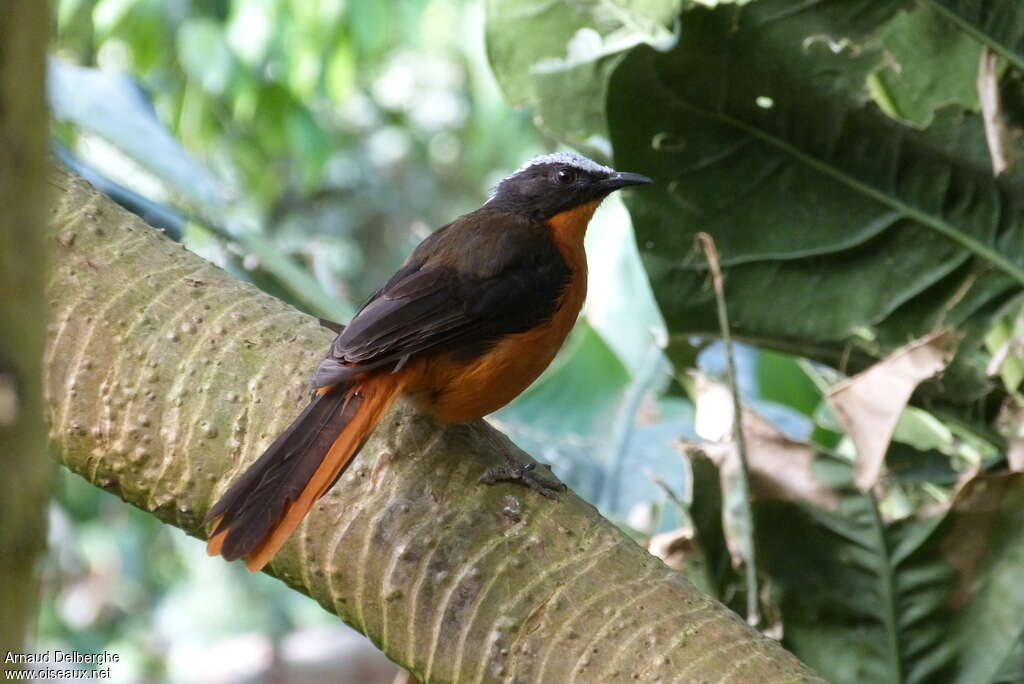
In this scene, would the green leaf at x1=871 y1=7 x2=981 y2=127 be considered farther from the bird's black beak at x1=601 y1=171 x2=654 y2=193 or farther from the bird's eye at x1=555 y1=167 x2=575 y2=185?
the bird's eye at x1=555 y1=167 x2=575 y2=185

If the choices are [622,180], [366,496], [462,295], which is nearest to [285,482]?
[366,496]

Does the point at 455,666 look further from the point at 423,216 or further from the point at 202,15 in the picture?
the point at 423,216

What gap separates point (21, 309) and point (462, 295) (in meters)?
1.86

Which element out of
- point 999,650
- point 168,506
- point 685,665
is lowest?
point 168,506

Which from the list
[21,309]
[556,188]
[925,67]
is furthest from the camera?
[556,188]

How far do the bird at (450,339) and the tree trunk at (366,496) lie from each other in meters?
0.07

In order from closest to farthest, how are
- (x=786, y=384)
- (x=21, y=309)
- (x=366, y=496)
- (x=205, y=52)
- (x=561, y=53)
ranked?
(x=21, y=309) < (x=366, y=496) < (x=561, y=53) < (x=786, y=384) < (x=205, y=52)

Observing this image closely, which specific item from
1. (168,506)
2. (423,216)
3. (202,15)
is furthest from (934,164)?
(423,216)

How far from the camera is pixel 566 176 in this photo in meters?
3.06

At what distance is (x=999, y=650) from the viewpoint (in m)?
2.29

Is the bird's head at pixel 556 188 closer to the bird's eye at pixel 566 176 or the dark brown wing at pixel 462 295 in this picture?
the bird's eye at pixel 566 176

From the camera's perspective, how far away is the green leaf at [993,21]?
7.68ft

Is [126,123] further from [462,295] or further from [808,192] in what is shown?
[808,192]

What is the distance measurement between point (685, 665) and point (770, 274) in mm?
1423
